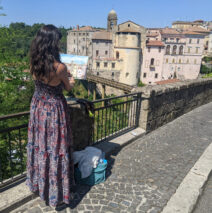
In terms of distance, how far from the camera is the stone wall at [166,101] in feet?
17.8

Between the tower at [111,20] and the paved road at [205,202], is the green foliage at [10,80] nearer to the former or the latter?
the paved road at [205,202]

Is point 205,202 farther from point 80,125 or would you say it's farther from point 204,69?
point 204,69

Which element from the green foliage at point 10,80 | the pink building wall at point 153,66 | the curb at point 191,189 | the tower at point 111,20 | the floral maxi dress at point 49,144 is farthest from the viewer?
the tower at point 111,20

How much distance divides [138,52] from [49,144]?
1789 inches

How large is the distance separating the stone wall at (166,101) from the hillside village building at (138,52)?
37.9 metres

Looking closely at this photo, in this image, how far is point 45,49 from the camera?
2230 mm

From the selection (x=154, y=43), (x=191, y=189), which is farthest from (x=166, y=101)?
(x=154, y=43)

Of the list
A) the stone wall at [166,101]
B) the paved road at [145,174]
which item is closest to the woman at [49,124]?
the paved road at [145,174]

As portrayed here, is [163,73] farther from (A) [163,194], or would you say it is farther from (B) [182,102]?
(A) [163,194]

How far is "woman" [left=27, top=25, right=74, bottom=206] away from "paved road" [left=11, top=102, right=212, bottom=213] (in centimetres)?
39

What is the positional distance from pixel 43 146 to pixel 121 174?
1652mm

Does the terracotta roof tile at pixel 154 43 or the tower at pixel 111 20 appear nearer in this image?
the terracotta roof tile at pixel 154 43

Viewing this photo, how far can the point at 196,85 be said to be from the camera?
7.91 meters

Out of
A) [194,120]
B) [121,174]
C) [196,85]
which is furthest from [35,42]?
[196,85]
